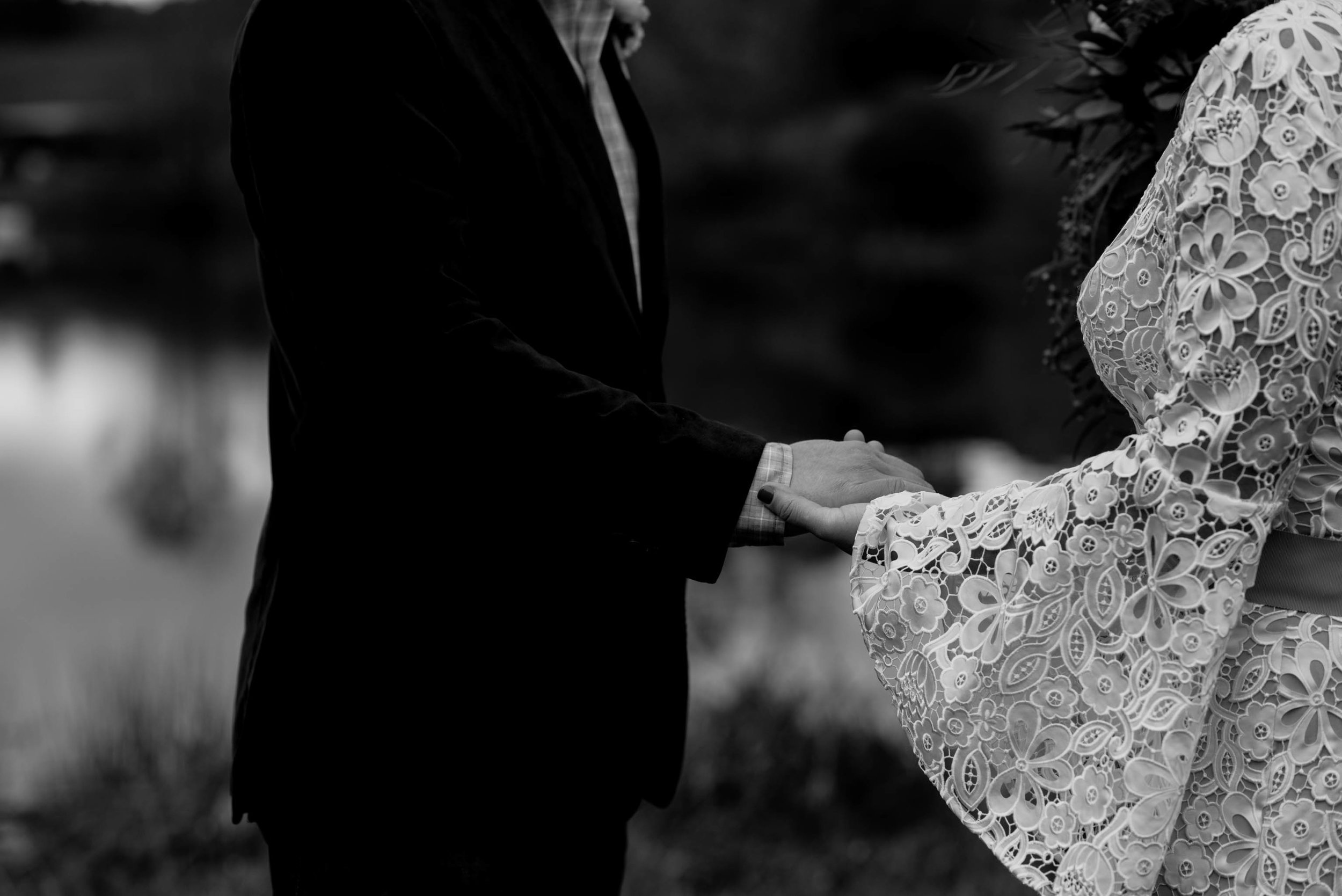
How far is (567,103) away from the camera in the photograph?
2.07 m

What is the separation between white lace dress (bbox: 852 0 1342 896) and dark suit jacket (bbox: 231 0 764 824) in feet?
1.65

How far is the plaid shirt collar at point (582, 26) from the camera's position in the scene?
2.22 metres

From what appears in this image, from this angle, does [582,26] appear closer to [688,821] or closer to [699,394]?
[688,821]

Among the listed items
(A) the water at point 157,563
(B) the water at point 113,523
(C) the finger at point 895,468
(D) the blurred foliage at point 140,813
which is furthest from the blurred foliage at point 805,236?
(C) the finger at point 895,468

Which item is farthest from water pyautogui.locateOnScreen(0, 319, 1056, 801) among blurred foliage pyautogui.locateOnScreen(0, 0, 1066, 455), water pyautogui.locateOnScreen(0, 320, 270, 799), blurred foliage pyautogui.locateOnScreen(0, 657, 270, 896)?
A: blurred foliage pyautogui.locateOnScreen(0, 0, 1066, 455)

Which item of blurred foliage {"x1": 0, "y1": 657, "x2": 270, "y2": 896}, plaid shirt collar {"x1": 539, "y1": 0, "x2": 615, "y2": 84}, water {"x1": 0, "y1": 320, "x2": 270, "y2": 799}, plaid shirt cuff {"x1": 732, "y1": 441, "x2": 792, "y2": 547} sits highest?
plaid shirt collar {"x1": 539, "y1": 0, "x2": 615, "y2": 84}

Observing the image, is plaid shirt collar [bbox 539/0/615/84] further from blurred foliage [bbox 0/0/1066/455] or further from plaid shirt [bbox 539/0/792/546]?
blurred foliage [bbox 0/0/1066/455]

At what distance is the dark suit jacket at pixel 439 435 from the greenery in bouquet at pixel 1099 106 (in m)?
0.61

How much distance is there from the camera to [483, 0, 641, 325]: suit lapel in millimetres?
2029

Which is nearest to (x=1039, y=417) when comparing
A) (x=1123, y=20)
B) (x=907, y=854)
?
(x=907, y=854)

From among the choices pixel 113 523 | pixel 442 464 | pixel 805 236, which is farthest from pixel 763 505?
pixel 805 236

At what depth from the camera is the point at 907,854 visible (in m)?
4.32

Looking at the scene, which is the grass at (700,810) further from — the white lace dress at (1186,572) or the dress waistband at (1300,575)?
the dress waistband at (1300,575)

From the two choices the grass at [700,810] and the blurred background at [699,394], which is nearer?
the grass at [700,810]
